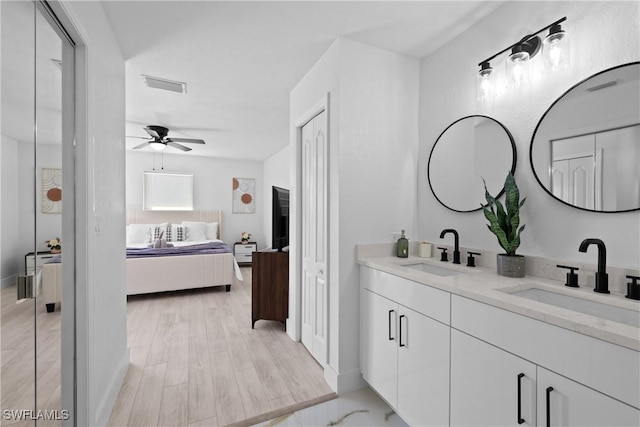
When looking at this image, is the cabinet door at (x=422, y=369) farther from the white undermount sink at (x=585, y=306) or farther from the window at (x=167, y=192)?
the window at (x=167, y=192)

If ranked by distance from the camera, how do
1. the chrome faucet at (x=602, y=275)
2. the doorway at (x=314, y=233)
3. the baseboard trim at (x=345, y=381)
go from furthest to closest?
the doorway at (x=314, y=233), the baseboard trim at (x=345, y=381), the chrome faucet at (x=602, y=275)

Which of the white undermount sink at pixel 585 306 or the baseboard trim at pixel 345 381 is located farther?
the baseboard trim at pixel 345 381

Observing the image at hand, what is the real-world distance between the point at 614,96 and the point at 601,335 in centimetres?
108

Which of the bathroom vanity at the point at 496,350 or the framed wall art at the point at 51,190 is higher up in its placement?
the framed wall art at the point at 51,190

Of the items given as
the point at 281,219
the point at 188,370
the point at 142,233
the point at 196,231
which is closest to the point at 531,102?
the point at 281,219

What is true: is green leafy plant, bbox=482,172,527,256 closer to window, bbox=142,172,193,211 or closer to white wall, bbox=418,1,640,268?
white wall, bbox=418,1,640,268

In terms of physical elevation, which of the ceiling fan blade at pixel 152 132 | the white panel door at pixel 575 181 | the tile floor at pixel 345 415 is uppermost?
the ceiling fan blade at pixel 152 132

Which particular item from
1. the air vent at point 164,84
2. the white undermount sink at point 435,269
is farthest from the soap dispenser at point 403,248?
the air vent at point 164,84

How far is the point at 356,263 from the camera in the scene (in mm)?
2045

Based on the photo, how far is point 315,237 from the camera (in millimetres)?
2391

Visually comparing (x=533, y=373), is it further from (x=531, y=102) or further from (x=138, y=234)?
(x=138, y=234)

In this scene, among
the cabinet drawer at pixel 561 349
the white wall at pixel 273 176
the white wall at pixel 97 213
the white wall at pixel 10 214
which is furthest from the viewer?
the white wall at pixel 273 176

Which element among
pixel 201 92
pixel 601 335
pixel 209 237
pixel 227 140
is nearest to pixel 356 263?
pixel 601 335

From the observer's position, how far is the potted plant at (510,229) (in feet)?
4.92
